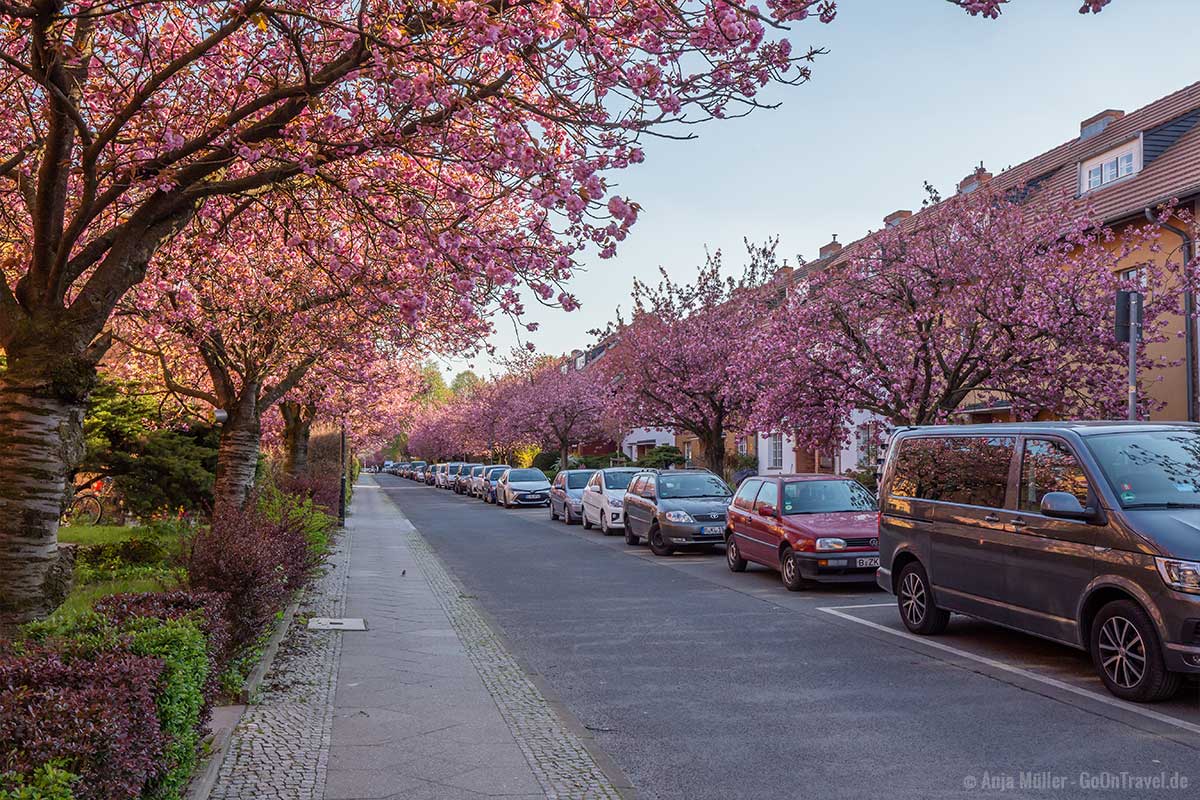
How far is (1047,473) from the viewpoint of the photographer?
25.8 feet

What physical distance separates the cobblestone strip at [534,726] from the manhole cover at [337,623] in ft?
3.45

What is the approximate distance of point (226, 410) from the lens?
15281 millimetres

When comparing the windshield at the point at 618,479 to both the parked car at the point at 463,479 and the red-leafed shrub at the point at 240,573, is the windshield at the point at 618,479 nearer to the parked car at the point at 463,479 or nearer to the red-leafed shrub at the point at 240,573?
the red-leafed shrub at the point at 240,573

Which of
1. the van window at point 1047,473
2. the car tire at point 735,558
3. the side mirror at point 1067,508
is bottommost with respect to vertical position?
the car tire at point 735,558

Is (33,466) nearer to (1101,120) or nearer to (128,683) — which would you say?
(128,683)

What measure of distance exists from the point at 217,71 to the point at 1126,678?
8054 millimetres

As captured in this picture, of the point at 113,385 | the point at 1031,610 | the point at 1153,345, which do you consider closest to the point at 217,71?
the point at 1031,610

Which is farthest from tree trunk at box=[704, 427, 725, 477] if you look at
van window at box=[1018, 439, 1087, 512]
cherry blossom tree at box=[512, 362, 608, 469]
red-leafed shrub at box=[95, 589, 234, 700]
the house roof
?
red-leafed shrub at box=[95, 589, 234, 700]

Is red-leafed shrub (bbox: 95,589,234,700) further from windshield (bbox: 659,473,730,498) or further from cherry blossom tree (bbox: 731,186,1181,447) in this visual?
windshield (bbox: 659,473,730,498)

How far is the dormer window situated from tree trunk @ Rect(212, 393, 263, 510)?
67.7 feet

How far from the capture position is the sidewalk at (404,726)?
16.6 feet

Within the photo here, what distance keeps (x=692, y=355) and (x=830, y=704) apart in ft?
67.2

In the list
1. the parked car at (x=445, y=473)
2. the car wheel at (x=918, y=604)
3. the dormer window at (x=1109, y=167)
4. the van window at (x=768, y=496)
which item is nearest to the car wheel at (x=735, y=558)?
the van window at (x=768, y=496)

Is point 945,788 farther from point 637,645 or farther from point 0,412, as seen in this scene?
point 0,412
